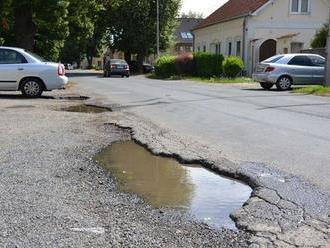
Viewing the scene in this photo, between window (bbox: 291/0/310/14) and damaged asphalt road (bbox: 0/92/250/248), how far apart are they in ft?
123

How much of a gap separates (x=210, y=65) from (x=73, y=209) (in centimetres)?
3489

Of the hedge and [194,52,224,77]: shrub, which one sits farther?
the hedge

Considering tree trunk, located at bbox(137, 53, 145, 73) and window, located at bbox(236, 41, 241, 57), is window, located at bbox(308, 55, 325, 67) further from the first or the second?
tree trunk, located at bbox(137, 53, 145, 73)

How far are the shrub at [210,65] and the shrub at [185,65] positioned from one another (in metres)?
1.68

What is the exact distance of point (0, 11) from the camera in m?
28.9

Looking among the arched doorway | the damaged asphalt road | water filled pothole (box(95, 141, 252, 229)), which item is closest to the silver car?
the damaged asphalt road

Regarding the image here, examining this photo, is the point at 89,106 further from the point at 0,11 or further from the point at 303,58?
the point at 0,11

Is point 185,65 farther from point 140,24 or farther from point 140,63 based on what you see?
point 140,63

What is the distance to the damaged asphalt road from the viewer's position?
14.8 feet

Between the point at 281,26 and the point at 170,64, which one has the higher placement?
the point at 281,26

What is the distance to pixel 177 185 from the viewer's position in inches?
263

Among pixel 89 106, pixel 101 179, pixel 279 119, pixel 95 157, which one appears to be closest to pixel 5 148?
pixel 95 157

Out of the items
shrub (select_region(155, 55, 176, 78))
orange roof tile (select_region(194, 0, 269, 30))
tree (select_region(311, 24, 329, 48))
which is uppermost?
orange roof tile (select_region(194, 0, 269, 30))

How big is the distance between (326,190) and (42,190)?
10.2ft
